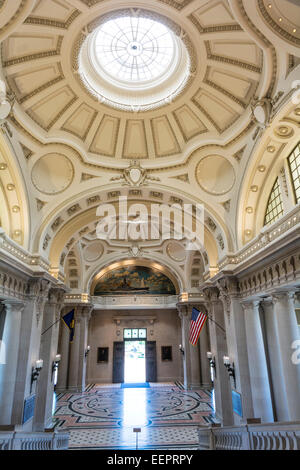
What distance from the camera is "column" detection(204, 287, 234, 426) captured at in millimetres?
14055

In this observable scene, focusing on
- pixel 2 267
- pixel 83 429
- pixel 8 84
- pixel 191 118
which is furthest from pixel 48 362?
pixel 191 118

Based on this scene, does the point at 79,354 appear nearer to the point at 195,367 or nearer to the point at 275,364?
the point at 195,367

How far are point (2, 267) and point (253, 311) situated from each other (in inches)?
431

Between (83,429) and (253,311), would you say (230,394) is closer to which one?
(253,311)

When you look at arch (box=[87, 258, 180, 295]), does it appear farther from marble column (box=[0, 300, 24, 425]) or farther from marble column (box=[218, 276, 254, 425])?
marble column (box=[0, 300, 24, 425])

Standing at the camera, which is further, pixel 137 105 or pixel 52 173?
pixel 52 173

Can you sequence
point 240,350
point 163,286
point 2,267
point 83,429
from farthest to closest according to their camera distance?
point 163,286, point 83,429, point 240,350, point 2,267

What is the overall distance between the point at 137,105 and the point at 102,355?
2373 centimetres

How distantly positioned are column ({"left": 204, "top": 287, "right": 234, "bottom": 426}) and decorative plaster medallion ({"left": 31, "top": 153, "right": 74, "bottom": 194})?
9.90m

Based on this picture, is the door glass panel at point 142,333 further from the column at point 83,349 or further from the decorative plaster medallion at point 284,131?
the decorative plaster medallion at point 284,131

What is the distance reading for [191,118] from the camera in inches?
503

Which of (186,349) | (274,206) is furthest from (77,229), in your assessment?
(186,349)

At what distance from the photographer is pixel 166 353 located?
28266 millimetres

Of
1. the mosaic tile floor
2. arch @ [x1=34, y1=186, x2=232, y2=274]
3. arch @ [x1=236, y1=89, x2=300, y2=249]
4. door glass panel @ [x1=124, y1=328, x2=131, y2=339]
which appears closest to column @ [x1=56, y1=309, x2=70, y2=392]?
the mosaic tile floor
